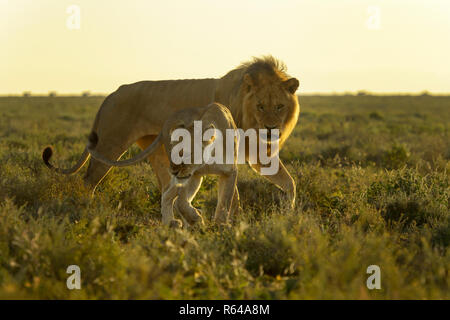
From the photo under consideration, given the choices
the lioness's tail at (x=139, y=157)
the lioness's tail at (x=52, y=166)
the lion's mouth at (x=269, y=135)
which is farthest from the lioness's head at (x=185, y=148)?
the lioness's tail at (x=52, y=166)

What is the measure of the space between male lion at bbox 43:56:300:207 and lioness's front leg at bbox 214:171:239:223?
1.24 metres

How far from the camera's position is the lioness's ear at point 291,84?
19.4ft

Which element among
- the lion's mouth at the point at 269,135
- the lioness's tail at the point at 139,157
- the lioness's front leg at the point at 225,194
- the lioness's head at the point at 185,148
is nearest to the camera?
the lioness's head at the point at 185,148

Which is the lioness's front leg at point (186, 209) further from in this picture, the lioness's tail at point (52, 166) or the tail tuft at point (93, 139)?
the lioness's tail at point (52, 166)

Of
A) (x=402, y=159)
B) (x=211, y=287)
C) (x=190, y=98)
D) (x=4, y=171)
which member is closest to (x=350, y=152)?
(x=402, y=159)

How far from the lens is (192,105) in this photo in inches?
255

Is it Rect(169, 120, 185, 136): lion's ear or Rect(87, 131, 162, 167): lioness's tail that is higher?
Rect(169, 120, 185, 136): lion's ear

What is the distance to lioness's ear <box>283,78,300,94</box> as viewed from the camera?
19.4 ft

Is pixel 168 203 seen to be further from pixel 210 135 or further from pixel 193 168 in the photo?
pixel 210 135

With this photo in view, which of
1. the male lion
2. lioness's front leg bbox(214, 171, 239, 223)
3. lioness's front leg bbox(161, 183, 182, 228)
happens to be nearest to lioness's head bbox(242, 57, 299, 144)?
the male lion

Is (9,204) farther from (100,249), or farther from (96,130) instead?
(96,130)

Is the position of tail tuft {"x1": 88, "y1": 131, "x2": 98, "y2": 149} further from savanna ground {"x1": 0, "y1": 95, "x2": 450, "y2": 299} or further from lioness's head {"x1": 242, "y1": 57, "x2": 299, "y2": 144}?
lioness's head {"x1": 242, "y1": 57, "x2": 299, "y2": 144}

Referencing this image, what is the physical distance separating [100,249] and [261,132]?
2689mm

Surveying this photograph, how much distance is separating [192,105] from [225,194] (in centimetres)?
207
